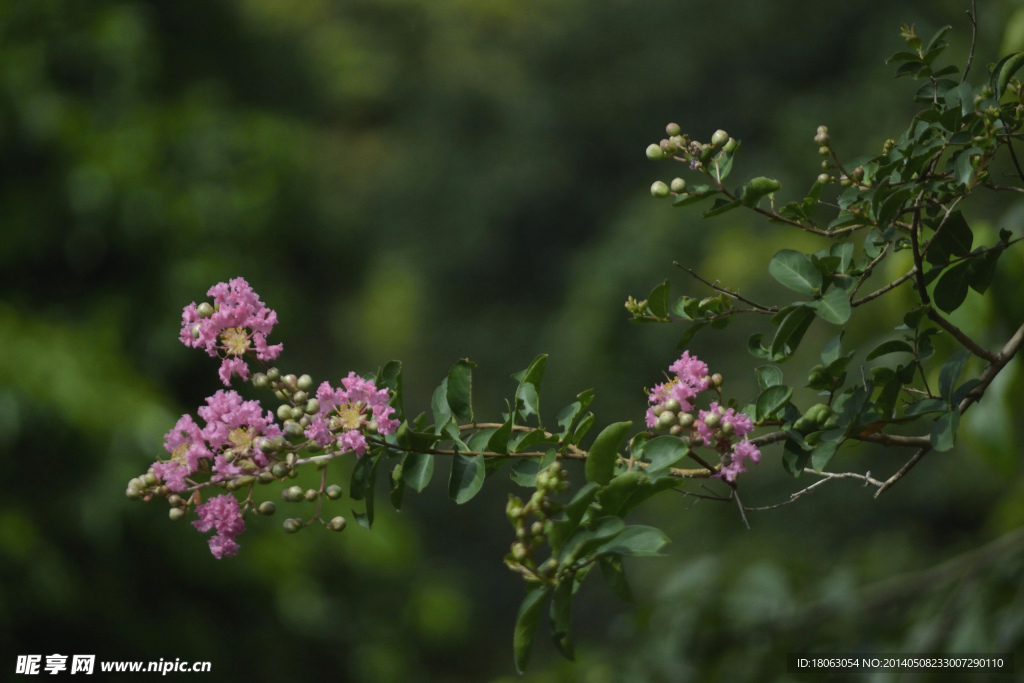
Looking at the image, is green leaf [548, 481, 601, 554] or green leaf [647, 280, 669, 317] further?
green leaf [647, 280, 669, 317]

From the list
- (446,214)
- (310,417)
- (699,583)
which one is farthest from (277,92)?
(310,417)

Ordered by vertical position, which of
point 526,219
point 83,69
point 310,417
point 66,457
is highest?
point 526,219

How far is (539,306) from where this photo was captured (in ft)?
18.2

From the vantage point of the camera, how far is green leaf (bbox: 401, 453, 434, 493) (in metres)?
0.50

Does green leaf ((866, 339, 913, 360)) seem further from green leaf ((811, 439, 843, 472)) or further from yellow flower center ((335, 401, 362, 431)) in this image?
yellow flower center ((335, 401, 362, 431))

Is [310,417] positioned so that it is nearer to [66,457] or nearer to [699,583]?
[699,583]

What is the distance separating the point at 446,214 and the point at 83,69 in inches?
134

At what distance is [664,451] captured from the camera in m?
0.46

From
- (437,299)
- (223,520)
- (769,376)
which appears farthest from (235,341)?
(437,299)

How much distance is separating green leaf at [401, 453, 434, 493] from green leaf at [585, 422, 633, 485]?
3.8 inches

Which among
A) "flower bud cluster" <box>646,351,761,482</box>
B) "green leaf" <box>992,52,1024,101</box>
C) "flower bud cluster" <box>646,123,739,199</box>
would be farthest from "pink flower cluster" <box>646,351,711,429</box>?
"green leaf" <box>992,52,1024,101</box>

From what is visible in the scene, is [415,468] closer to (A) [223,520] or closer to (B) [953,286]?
(A) [223,520]

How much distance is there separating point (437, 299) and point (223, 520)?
17.4ft

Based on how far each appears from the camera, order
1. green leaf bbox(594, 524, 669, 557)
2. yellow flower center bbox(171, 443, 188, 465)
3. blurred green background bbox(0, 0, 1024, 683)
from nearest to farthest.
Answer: green leaf bbox(594, 524, 669, 557) → yellow flower center bbox(171, 443, 188, 465) → blurred green background bbox(0, 0, 1024, 683)
